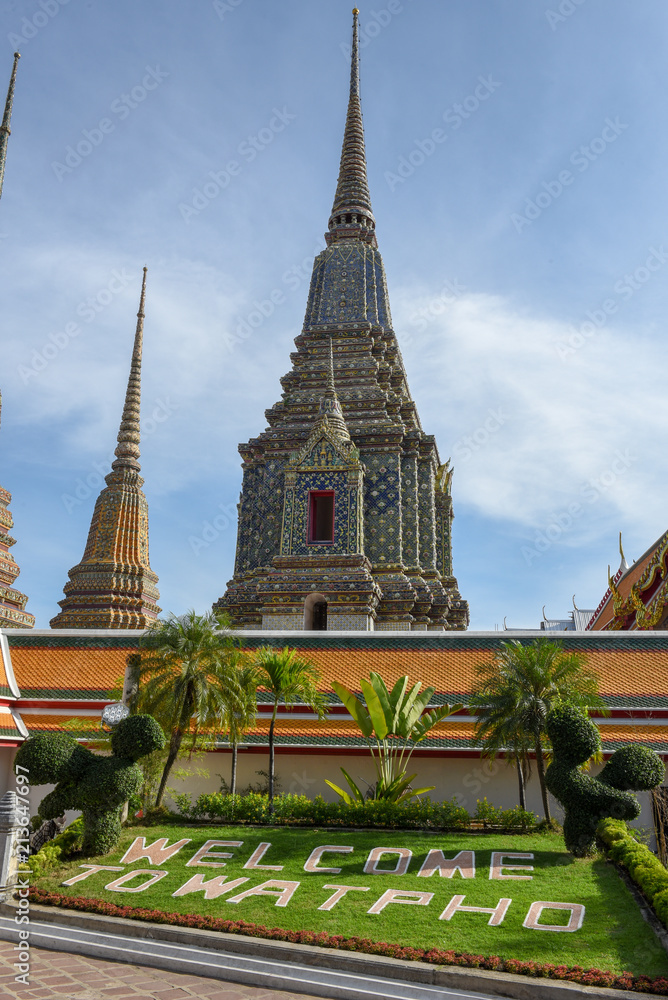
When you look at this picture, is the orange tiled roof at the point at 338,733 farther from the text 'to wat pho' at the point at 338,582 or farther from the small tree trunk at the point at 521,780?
the small tree trunk at the point at 521,780

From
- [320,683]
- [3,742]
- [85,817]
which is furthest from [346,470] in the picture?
[85,817]

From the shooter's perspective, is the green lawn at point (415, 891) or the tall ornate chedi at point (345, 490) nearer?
the green lawn at point (415, 891)

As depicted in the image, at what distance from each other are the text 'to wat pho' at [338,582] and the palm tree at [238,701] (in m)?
0.81

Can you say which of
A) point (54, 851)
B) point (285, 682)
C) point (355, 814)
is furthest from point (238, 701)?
point (54, 851)

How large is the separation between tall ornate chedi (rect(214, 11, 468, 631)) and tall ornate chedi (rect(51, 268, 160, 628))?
5989 mm

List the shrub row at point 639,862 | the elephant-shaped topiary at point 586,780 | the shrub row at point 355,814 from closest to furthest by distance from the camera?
the shrub row at point 639,862, the elephant-shaped topiary at point 586,780, the shrub row at point 355,814

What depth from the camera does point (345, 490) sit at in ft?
76.9

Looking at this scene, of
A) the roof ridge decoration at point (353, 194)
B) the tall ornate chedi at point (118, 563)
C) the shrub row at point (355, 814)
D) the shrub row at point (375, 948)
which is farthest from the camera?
the roof ridge decoration at point (353, 194)

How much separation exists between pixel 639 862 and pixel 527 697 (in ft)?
13.0

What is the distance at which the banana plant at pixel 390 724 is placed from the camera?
14.1 metres

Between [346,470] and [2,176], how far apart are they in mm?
11555

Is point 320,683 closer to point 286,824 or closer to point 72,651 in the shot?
point 286,824

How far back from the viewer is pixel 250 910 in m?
9.23

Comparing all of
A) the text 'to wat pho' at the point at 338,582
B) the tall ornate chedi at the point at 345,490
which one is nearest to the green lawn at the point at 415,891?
the text 'to wat pho' at the point at 338,582
